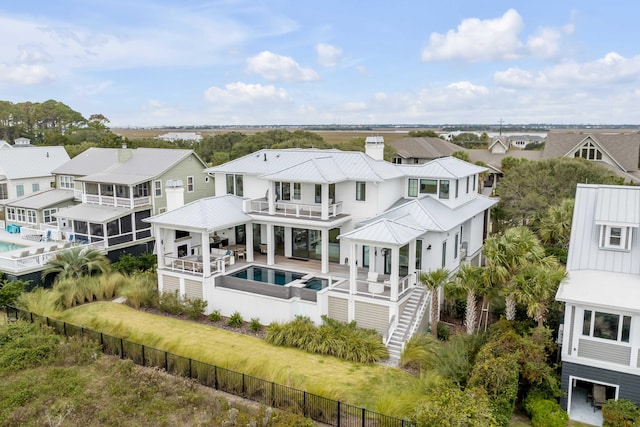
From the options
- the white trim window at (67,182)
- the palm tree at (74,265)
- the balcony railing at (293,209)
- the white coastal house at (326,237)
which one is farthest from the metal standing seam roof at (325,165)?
the white trim window at (67,182)

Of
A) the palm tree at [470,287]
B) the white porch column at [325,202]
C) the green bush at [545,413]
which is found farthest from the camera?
the white porch column at [325,202]

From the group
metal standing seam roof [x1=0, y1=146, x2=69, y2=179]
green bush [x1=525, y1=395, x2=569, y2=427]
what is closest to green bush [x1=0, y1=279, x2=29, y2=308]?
metal standing seam roof [x1=0, y1=146, x2=69, y2=179]

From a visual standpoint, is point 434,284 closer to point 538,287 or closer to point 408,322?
point 408,322

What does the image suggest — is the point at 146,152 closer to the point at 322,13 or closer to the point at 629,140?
the point at 322,13

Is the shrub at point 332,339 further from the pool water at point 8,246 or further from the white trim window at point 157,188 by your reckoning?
the pool water at point 8,246

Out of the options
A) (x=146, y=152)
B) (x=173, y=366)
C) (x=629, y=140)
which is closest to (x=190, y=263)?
(x=173, y=366)

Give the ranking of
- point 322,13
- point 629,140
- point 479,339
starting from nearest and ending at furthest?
point 479,339 → point 322,13 → point 629,140

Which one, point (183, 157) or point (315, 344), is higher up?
point (183, 157)
